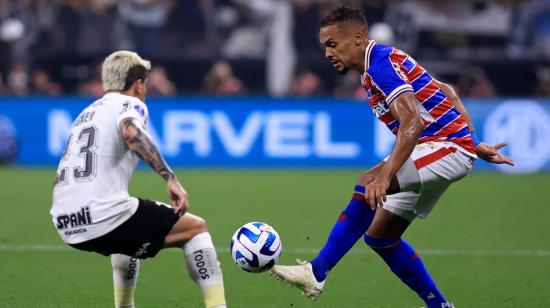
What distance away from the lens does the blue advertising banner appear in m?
18.1

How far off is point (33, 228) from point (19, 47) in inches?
380

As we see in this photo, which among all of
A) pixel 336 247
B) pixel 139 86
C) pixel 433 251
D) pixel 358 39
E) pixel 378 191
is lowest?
pixel 433 251

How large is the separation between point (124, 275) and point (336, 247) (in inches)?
52.4

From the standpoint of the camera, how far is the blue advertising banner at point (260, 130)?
1806 centimetres

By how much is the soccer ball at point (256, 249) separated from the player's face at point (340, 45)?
1157 millimetres

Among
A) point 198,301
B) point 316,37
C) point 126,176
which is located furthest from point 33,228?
point 316,37

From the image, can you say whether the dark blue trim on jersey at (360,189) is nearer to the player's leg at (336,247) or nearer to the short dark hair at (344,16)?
the player's leg at (336,247)

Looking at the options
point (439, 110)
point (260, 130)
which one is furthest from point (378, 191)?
point (260, 130)

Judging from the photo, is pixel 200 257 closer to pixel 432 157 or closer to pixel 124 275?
A: pixel 124 275

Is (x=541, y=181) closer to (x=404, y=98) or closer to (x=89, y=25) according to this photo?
(x=89, y=25)

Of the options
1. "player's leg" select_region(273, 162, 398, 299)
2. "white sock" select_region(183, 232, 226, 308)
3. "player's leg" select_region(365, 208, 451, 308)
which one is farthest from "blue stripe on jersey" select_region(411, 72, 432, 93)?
"white sock" select_region(183, 232, 226, 308)

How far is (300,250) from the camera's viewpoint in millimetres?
9672

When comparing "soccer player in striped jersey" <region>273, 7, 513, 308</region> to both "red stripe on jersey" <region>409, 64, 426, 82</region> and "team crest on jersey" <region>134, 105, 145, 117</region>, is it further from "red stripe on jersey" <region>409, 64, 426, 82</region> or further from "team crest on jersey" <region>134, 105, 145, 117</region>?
"team crest on jersey" <region>134, 105, 145, 117</region>

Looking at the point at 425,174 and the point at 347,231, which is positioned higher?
the point at 425,174
